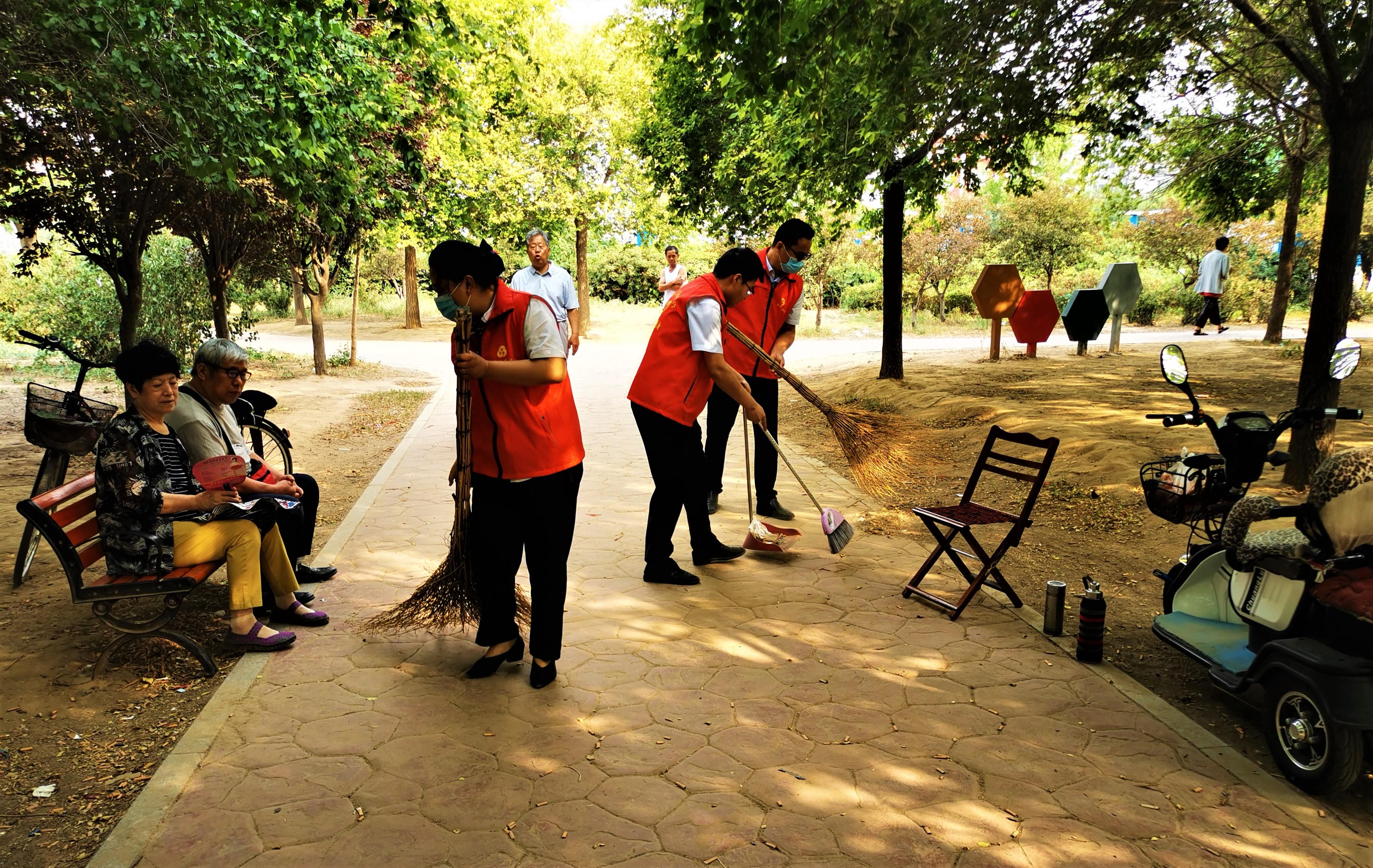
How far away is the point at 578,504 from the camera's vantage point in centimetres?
718

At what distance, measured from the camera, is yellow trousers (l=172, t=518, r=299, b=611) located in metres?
4.05

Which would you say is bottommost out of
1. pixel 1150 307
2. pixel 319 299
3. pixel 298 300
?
pixel 319 299

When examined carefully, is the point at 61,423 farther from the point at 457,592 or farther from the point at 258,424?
the point at 457,592

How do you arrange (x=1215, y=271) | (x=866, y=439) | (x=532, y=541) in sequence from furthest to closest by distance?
(x=1215, y=271), (x=866, y=439), (x=532, y=541)

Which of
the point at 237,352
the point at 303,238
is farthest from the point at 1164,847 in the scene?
the point at 303,238

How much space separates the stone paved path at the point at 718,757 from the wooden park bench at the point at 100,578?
0.51 meters

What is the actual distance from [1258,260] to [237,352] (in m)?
32.4

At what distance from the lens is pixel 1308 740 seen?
10.5ft

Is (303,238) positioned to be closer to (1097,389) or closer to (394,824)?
(1097,389)

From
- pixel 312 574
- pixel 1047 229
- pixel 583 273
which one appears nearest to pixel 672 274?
pixel 312 574

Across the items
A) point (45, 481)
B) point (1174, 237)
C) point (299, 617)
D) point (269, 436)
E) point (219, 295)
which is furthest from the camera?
point (1174, 237)

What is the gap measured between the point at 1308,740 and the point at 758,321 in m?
3.92

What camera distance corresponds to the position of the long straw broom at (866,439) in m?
5.61

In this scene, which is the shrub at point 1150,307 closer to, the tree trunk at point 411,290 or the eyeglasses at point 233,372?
the tree trunk at point 411,290
